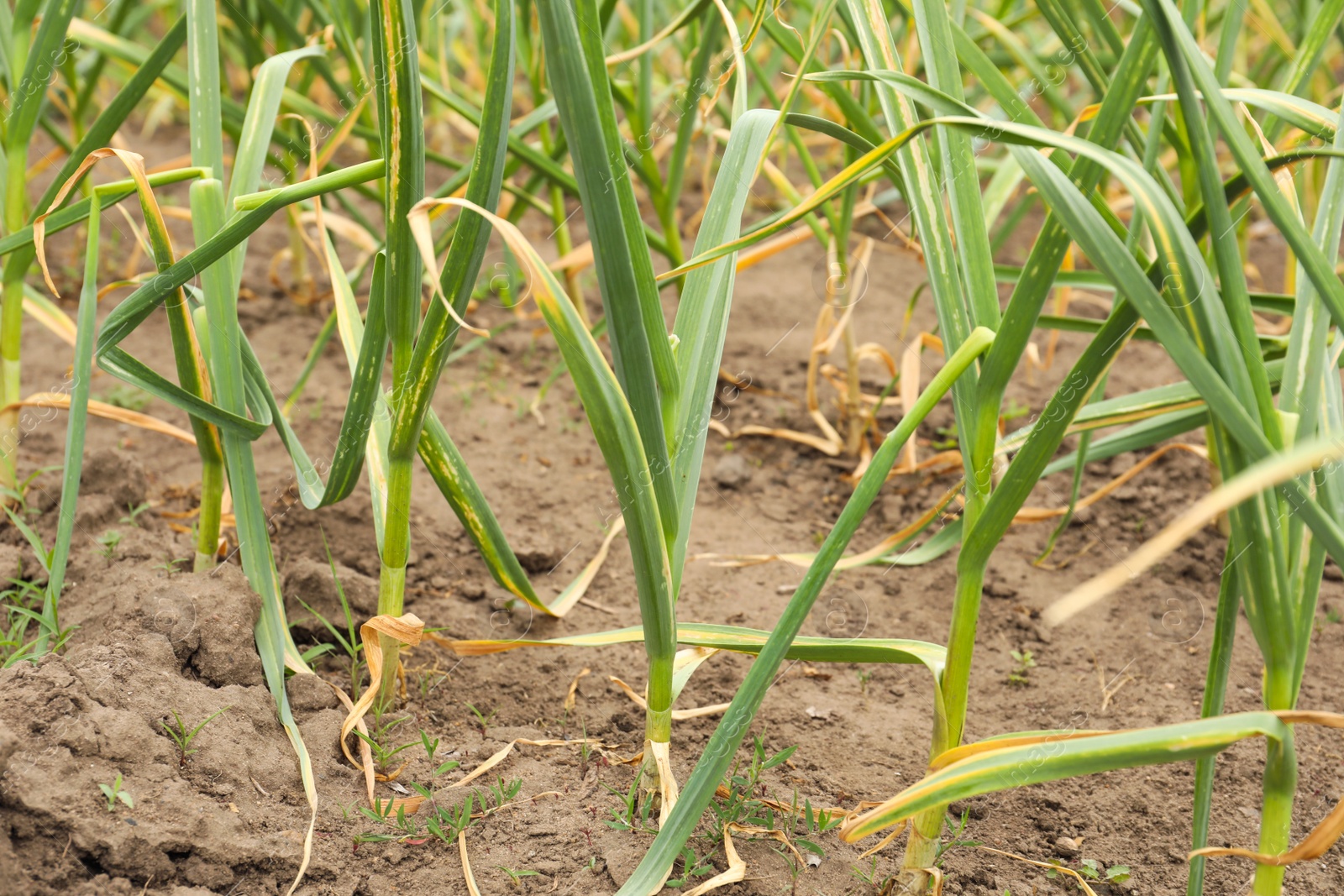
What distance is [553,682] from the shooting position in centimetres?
132

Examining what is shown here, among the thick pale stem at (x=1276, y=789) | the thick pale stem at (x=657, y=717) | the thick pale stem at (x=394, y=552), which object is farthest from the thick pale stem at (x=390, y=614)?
the thick pale stem at (x=1276, y=789)

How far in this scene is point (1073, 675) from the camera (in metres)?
1.40

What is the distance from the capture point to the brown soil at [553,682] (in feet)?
3.10

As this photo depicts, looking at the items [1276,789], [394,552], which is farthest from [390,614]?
[1276,789]

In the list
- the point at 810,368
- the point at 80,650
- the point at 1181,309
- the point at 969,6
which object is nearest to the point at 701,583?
the point at 810,368

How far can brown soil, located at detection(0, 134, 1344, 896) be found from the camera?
37.2 inches

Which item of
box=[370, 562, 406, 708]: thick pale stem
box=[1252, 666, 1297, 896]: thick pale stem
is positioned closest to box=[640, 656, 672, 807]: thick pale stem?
box=[370, 562, 406, 708]: thick pale stem

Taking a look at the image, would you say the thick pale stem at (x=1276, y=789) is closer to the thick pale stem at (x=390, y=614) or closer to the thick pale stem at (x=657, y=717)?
the thick pale stem at (x=657, y=717)

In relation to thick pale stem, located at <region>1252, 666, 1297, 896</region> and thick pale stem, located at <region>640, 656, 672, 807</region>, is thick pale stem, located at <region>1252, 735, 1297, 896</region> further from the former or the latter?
thick pale stem, located at <region>640, 656, 672, 807</region>

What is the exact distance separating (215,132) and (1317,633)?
1.62 metres

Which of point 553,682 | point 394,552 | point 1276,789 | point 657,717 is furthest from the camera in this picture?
point 553,682

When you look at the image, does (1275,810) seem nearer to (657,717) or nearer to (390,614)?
(657,717)

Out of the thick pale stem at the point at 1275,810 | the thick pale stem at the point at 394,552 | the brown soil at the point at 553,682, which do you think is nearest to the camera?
the thick pale stem at the point at 1275,810

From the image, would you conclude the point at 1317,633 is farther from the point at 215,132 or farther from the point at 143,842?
the point at 215,132
